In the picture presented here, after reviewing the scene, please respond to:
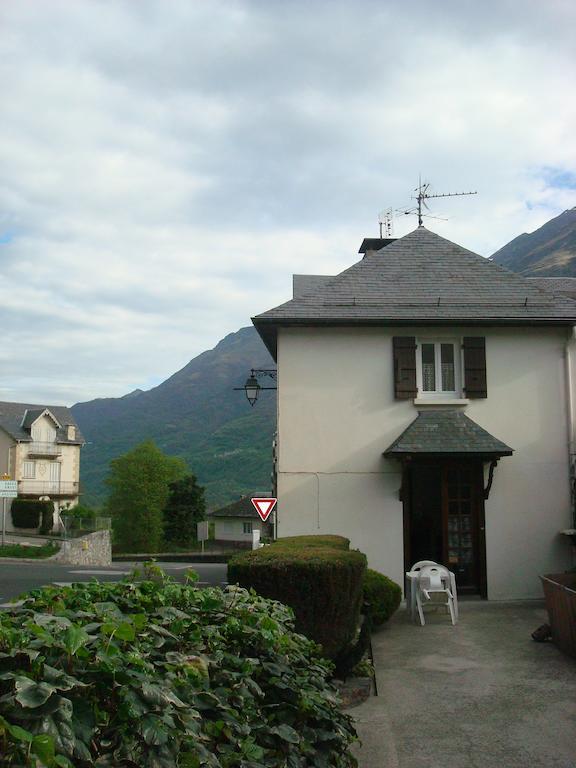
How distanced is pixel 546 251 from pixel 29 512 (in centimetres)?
11297

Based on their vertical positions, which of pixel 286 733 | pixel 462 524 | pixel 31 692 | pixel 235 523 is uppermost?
pixel 31 692

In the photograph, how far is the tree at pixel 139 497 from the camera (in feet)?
215

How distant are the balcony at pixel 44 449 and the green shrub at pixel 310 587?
5095 centimetres

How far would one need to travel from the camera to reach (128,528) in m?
66.1

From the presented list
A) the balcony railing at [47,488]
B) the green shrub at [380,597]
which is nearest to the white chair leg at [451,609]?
the green shrub at [380,597]

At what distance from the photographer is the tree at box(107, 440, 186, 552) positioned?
65.6 meters

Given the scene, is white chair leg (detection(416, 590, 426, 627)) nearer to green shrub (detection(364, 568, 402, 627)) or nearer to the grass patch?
green shrub (detection(364, 568, 402, 627))

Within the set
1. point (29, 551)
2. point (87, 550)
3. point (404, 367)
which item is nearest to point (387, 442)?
point (404, 367)

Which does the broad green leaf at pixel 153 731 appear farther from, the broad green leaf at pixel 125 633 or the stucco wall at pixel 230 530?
the stucco wall at pixel 230 530

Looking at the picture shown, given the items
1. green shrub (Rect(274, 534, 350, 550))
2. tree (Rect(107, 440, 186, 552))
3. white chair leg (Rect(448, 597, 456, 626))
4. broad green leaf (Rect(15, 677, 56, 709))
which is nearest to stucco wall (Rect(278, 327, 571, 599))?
white chair leg (Rect(448, 597, 456, 626))

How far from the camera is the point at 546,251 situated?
136 m

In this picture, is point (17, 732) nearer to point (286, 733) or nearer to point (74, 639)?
point (74, 639)

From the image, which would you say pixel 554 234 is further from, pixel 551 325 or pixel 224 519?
pixel 551 325

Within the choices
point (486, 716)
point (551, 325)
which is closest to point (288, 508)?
point (551, 325)
